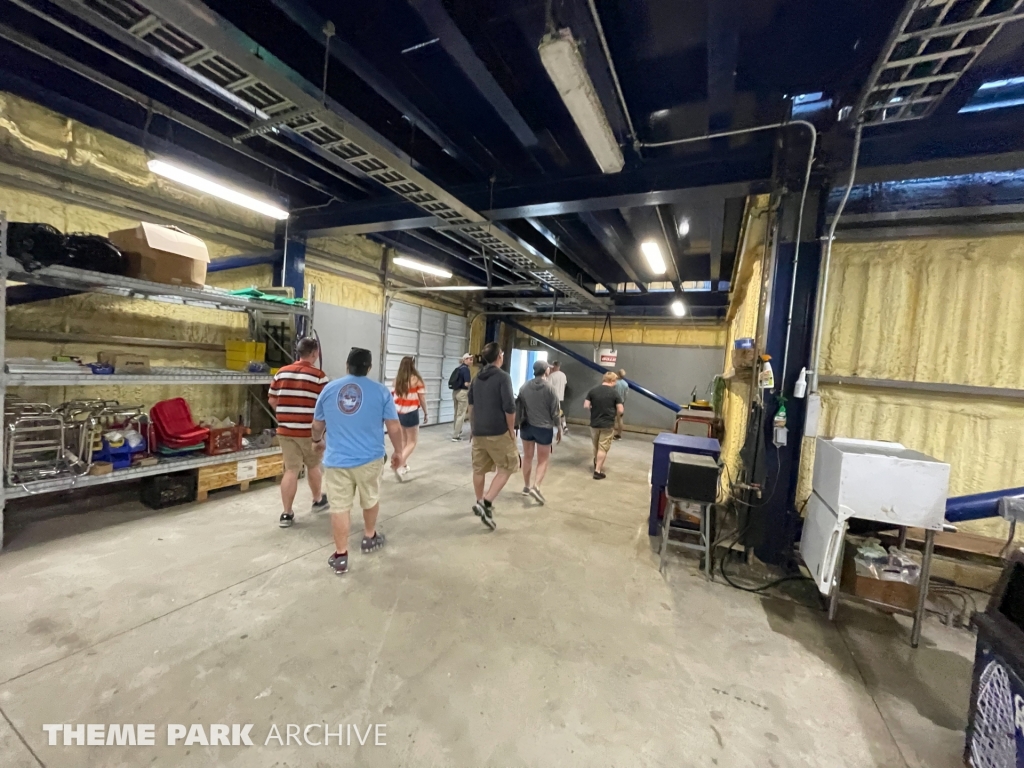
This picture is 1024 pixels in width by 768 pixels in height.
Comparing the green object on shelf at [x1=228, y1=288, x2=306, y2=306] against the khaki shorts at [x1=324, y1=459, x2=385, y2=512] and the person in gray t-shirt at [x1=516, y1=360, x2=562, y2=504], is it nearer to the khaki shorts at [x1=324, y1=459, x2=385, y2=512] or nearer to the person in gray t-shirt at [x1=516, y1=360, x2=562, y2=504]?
the khaki shorts at [x1=324, y1=459, x2=385, y2=512]

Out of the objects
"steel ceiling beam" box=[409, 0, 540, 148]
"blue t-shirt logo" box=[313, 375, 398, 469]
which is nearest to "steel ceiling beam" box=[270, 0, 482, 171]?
"steel ceiling beam" box=[409, 0, 540, 148]

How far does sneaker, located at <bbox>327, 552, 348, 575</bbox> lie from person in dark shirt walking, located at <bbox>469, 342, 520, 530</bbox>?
129cm

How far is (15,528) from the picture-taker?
3.13m

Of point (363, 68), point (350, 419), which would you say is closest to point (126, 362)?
point (350, 419)

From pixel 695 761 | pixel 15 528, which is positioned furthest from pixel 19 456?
pixel 695 761

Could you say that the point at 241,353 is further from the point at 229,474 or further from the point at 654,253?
the point at 654,253

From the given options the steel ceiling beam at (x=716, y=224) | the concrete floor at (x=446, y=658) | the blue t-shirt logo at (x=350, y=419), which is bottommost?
the concrete floor at (x=446, y=658)

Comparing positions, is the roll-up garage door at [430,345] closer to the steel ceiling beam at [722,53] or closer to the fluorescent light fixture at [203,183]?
the fluorescent light fixture at [203,183]

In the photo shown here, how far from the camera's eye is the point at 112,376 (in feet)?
10.7

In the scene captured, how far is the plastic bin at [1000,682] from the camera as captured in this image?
134cm

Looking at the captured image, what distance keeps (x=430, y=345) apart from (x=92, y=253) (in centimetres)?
607

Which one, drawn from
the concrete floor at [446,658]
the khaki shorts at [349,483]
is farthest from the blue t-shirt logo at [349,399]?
the concrete floor at [446,658]

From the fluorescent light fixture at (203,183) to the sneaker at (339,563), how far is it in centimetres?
358

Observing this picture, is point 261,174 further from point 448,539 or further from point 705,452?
point 705,452
